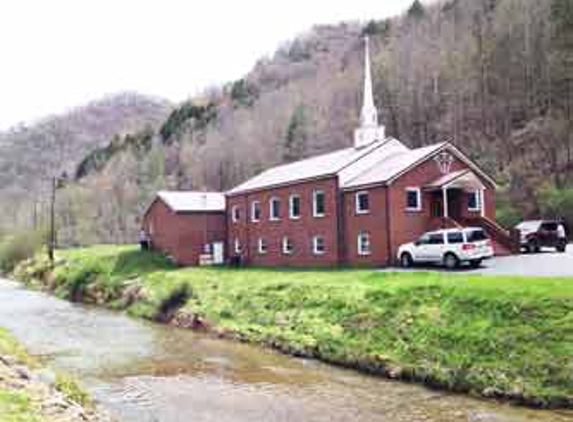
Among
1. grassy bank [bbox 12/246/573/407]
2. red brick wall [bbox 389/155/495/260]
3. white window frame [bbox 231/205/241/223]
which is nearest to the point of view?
grassy bank [bbox 12/246/573/407]

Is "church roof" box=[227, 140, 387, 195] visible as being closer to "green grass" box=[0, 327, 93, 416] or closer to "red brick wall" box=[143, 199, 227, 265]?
"red brick wall" box=[143, 199, 227, 265]

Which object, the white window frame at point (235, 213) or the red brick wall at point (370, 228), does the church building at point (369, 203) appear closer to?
the red brick wall at point (370, 228)

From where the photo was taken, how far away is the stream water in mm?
13883

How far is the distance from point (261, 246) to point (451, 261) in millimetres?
17290

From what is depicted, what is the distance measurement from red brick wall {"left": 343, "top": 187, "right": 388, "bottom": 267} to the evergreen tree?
3614 centimetres

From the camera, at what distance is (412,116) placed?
6016 cm

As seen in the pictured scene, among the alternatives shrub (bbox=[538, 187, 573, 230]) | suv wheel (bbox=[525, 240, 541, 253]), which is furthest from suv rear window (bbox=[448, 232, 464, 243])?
shrub (bbox=[538, 187, 573, 230])

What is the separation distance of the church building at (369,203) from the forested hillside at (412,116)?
1189 centimetres

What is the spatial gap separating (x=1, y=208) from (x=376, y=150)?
83.6 meters

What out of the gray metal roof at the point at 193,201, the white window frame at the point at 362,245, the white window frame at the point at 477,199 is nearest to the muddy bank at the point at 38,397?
the white window frame at the point at 362,245

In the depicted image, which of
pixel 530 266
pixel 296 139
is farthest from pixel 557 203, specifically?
pixel 296 139

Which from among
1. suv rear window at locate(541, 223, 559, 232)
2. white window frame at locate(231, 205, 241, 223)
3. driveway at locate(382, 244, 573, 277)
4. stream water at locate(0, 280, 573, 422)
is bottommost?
stream water at locate(0, 280, 573, 422)

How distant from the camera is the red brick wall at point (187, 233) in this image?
44.3 meters

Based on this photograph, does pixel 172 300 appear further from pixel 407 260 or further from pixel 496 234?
pixel 496 234
